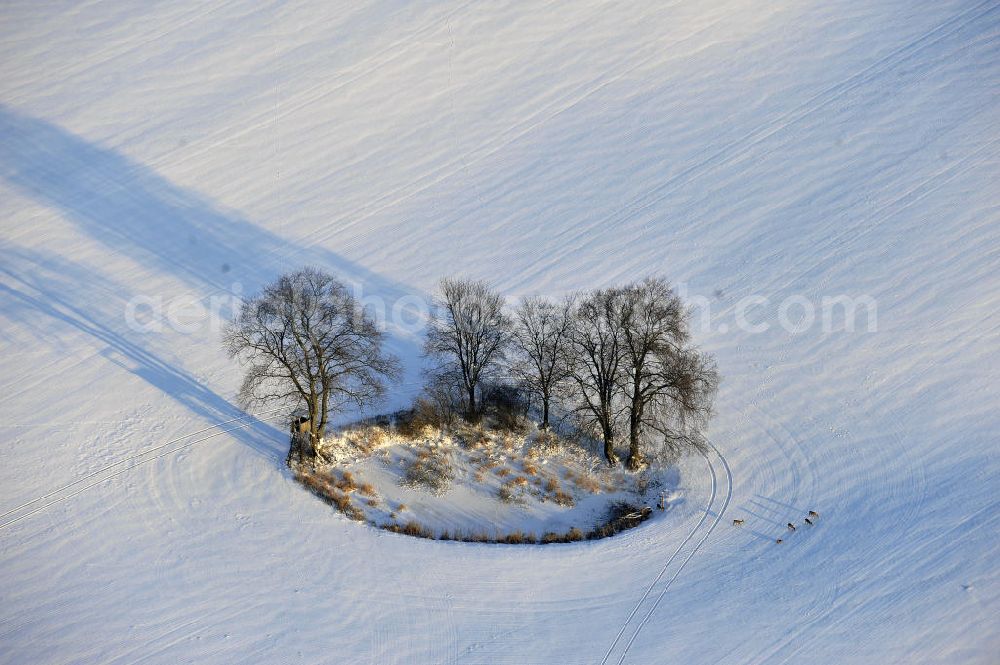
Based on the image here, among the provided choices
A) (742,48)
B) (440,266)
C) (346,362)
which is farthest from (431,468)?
(742,48)

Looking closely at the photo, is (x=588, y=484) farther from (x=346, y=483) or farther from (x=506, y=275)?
(x=506, y=275)

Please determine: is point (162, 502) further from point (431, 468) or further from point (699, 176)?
point (699, 176)

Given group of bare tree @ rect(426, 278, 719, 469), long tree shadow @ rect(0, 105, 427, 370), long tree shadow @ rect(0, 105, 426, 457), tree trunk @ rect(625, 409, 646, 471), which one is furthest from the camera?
long tree shadow @ rect(0, 105, 427, 370)

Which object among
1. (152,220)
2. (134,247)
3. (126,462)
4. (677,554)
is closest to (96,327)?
(134,247)

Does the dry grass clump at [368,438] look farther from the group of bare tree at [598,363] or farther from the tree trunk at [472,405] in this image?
the tree trunk at [472,405]

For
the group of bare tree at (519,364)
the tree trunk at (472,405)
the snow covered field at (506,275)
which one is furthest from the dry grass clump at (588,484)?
the tree trunk at (472,405)

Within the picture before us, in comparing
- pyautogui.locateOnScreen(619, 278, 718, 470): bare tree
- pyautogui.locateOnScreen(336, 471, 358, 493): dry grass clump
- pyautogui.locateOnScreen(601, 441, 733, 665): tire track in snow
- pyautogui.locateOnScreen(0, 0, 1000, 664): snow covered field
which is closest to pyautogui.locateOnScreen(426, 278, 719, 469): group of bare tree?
pyautogui.locateOnScreen(619, 278, 718, 470): bare tree

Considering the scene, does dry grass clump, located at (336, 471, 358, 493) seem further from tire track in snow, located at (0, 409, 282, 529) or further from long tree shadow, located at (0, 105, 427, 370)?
long tree shadow, located at (0, 105, 427, 370)
